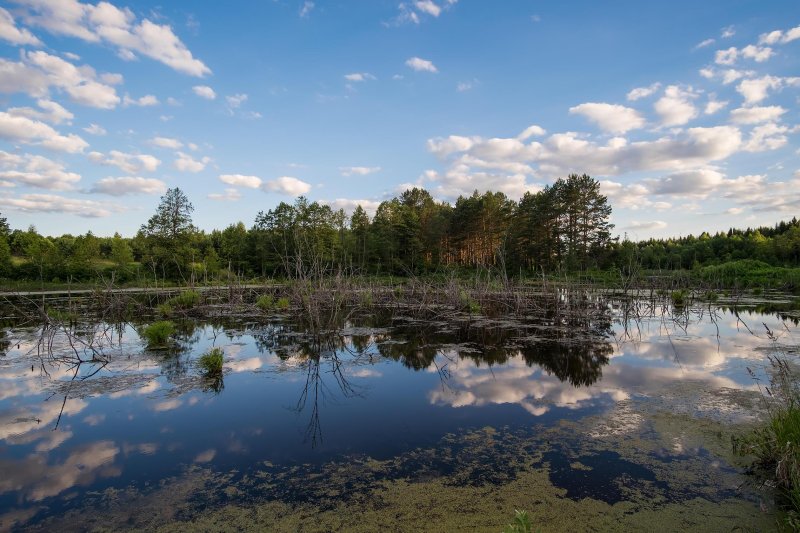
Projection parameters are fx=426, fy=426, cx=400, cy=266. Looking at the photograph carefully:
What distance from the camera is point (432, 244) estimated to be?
60.6 meters

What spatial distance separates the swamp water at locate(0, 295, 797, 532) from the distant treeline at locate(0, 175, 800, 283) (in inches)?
1110

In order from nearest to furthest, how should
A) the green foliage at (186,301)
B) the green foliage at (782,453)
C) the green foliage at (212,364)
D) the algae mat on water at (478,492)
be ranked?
the green foliage at (782,453), the algae mat on water at (478,492), the green foliage at (212,364), the green foliage at (186,301)

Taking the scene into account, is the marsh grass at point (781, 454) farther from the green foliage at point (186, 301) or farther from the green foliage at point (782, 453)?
the green foliage at point (186, 301)

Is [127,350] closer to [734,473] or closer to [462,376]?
[462,376]

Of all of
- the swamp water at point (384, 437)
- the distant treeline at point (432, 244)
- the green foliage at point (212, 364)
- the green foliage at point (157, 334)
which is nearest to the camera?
the swamp water at point (384, 437)

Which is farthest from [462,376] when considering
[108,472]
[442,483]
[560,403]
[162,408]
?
[108,472]

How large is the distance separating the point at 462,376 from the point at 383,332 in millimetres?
6031

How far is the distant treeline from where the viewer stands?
4644 cm

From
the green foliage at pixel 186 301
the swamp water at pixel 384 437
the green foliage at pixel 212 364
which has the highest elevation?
the green foliage at pixel 186 301

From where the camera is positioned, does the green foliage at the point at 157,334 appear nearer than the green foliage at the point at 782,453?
No

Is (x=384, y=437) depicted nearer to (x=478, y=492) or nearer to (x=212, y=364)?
(x=478, y=492)

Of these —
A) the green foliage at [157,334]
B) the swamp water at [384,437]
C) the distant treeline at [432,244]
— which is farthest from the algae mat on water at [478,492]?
the distant treeline at [432,244]

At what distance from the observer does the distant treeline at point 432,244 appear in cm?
4644

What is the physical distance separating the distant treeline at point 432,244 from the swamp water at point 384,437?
2820 centimetres
